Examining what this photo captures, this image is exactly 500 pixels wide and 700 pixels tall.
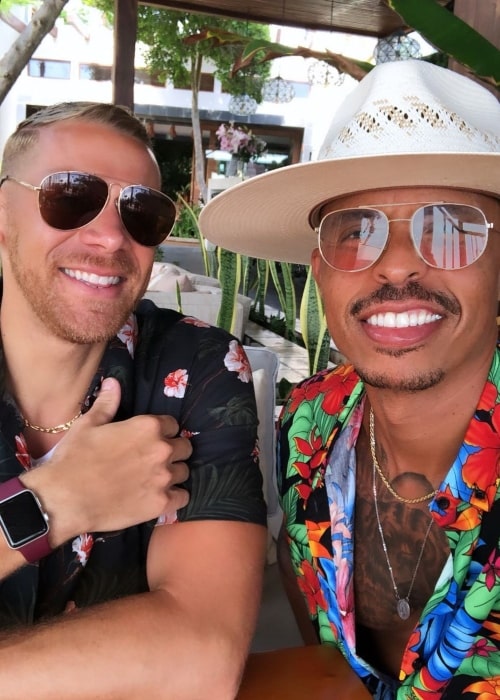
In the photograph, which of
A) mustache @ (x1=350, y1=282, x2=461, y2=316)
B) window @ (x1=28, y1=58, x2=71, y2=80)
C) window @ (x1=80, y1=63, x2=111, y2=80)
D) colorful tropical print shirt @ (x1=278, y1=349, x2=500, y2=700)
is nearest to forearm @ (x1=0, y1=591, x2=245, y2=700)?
colorful tropical print shirt @ (x1=278, y1=349, x2=500, y2=700)

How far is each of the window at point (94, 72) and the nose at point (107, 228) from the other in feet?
58.4

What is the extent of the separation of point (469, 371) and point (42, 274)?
97 cm

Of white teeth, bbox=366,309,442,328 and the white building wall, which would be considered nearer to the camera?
white teeth, bbox=366,309,442,328

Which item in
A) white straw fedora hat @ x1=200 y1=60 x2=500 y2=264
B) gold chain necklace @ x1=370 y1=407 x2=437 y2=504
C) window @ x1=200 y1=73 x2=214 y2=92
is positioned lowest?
gold chain necklace @ x1=370 y1=407 x2=437 y2=504

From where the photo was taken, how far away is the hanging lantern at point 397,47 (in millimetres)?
7098

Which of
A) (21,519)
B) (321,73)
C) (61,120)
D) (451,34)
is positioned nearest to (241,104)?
(321,73)

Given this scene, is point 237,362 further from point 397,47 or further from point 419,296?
point 397,47

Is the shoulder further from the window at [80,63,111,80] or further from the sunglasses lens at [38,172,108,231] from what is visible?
the window at [80,63,111,80]

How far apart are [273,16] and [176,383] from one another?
7229mm

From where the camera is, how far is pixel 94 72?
1784 cm

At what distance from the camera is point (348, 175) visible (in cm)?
132

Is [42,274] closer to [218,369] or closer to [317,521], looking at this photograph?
[218,369]

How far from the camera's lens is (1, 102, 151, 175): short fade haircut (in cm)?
144

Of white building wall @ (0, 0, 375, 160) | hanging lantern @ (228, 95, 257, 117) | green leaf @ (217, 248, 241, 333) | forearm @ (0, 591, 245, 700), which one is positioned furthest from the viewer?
white building wall @ (0, 0, 375, 160)
